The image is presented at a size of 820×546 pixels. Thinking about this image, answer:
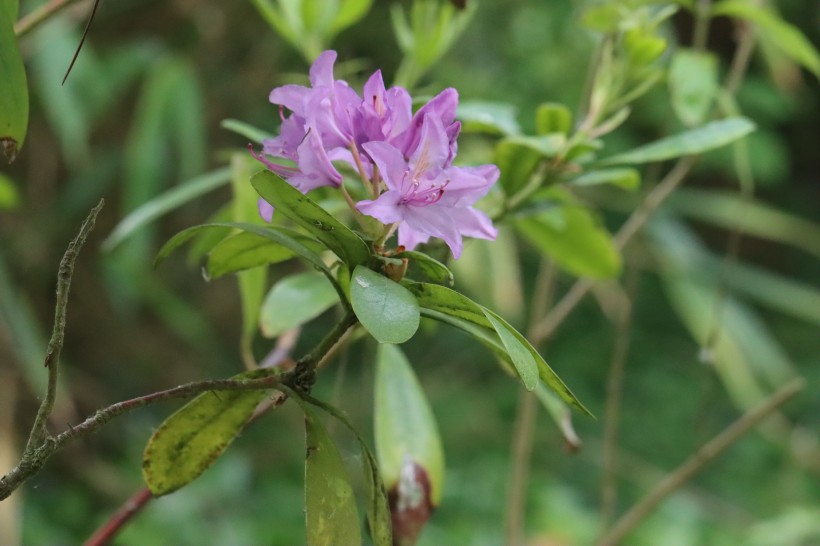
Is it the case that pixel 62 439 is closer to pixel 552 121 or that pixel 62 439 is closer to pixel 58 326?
pixel 58 326

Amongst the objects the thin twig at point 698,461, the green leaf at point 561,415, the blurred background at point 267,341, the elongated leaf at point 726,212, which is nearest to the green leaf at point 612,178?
the green leaf at point 561,415

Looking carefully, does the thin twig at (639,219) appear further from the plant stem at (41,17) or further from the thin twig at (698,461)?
the plant stem at (41,17)

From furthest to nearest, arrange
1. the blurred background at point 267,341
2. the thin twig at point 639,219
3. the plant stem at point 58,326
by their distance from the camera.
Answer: the blurred background at point 267,341 → the thin twig at point 639,219 → the plant stem at point 58,326

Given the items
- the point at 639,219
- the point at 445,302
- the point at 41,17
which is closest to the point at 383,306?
the point at 445,302

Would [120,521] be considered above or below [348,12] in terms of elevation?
below

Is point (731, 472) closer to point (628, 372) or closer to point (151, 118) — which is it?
point (628, 372)
